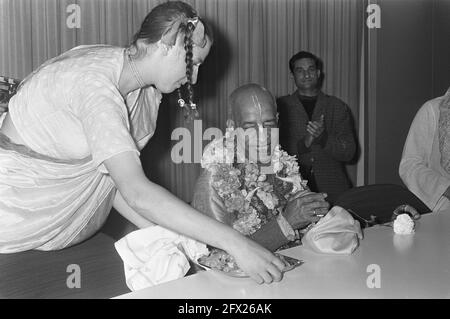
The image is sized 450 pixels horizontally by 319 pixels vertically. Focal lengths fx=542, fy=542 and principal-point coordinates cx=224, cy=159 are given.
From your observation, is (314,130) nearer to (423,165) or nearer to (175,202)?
(423,165)

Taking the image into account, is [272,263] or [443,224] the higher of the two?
[272,263]

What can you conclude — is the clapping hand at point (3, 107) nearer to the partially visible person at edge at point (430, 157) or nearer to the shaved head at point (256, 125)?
the shaved head at point (256, 125)

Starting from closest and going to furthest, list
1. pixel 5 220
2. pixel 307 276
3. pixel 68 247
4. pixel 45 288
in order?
pixel 307 276
pixel 45 288
pixel 5 220
pixel 68 247

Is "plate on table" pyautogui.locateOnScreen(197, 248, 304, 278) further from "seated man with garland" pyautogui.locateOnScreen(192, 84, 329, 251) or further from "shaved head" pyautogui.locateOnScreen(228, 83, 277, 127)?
"shaved head" pyautogui.locateOnScreen(228, 83, 277, 127)

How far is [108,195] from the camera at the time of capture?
204 cm

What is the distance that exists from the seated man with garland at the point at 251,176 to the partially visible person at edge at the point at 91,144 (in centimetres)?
39

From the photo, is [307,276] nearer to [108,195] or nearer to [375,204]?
[108,195]

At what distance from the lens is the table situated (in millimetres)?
1386

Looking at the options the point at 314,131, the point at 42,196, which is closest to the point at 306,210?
the point at 42,196

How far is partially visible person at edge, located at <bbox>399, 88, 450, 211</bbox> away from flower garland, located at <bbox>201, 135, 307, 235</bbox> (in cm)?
84

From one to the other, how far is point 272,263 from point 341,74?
4750 mm

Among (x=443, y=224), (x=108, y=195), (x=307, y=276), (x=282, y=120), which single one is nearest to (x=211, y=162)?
(x=108, y=195)

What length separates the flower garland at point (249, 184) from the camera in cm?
A: 203

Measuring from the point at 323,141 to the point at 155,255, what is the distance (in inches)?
105
